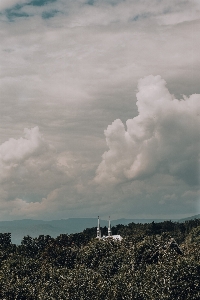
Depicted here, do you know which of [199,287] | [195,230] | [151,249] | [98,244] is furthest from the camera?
[195,230]

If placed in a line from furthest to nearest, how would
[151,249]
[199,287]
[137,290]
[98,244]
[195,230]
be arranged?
[195,230] → [98,244] → [151,249] → [199,287] → [137,290]

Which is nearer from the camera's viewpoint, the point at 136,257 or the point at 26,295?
the point at 26,295

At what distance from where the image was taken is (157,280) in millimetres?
74750

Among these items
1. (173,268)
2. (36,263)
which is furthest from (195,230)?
(173,268)

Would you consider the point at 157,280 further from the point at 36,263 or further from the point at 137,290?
the point at 36,263

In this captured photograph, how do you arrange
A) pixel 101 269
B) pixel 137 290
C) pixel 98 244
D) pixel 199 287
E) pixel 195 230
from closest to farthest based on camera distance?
1. pixel 137 290
2. pixel 199 287
3. pixel 101 269
4. pixel 98 244
5. pixel 195 230

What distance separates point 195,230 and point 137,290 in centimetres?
11886

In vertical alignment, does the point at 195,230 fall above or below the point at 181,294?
above

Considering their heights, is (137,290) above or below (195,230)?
below

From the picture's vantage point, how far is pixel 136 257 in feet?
317

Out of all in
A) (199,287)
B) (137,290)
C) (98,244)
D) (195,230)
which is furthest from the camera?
(195,230)

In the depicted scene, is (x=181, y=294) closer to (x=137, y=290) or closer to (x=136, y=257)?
(x=137, y=290)

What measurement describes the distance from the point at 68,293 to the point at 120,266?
880 inches

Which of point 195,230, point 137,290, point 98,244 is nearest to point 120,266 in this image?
point 98,244
